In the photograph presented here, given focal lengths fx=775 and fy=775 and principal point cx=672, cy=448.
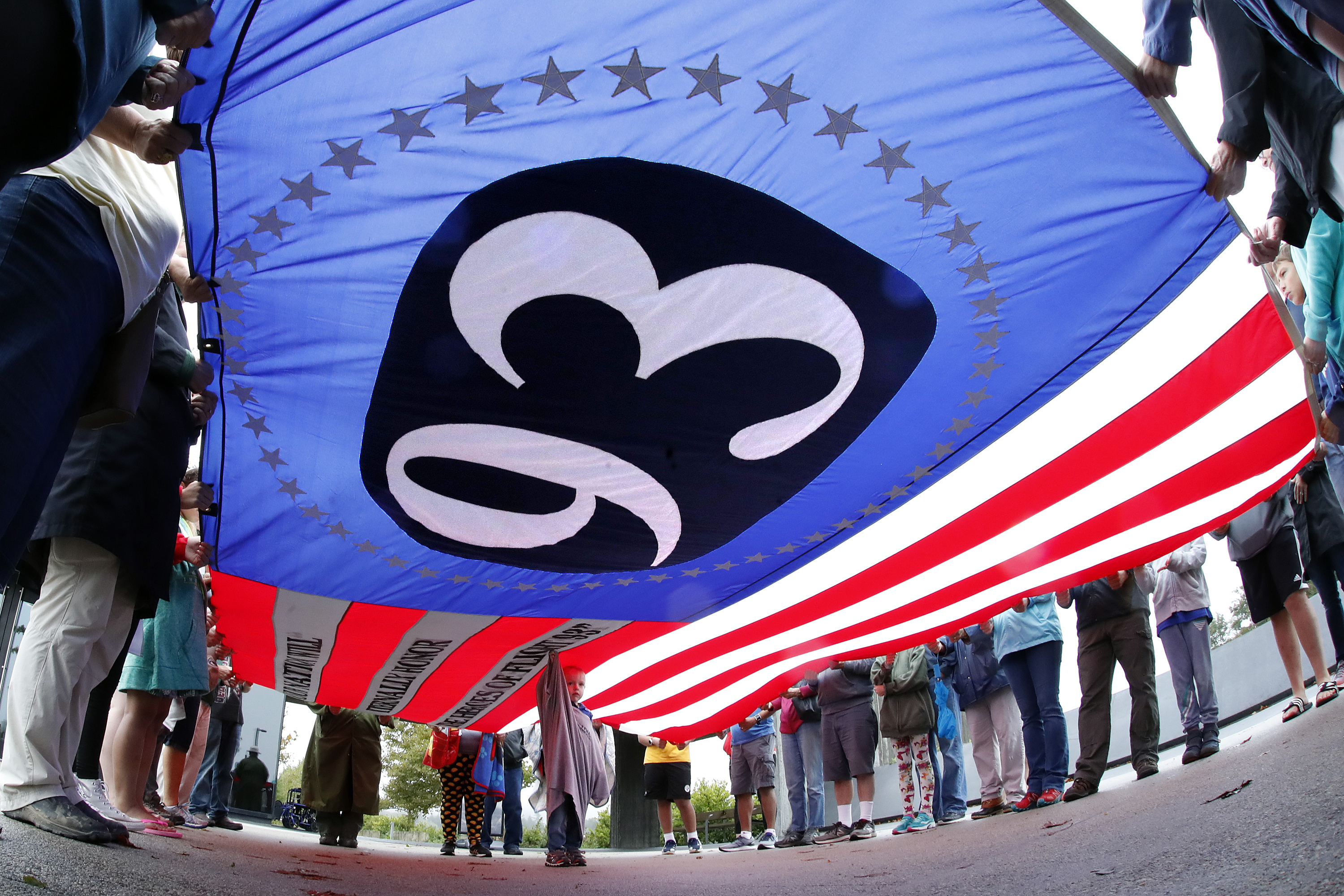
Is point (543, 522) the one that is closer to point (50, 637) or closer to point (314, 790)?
point (50, 637)

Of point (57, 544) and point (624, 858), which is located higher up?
point (57, 544)

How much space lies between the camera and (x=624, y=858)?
5691 millimetres

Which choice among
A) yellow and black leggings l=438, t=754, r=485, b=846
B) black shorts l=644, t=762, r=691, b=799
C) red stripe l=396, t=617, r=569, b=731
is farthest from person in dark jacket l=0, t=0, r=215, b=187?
black shorts l=644, t=762, r=691, b=799

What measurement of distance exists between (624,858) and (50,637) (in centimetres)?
476

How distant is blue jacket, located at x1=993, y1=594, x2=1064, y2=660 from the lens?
3.63 m

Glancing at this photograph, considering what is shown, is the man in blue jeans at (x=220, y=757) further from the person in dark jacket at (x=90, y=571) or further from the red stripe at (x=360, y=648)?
the person in dark jacket at (x=90, y=571)

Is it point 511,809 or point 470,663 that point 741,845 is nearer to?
point 511,809

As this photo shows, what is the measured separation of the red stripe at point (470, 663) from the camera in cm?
395

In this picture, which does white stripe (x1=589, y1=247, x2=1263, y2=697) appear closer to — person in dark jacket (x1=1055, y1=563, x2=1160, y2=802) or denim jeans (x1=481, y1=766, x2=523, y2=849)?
person in dark jacket (x1=1055, y1=563, x2=1160, y2=802)

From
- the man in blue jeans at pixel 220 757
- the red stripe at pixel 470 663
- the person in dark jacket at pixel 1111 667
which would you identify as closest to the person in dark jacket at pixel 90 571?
the red stripe at pixel 470 663

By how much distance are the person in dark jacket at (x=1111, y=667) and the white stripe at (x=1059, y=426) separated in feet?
3.18

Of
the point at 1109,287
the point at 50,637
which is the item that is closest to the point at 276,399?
the point at 50,637

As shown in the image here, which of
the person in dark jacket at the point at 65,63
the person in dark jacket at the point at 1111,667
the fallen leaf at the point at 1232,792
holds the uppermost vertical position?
the person in dark jacket at the point at 65,63

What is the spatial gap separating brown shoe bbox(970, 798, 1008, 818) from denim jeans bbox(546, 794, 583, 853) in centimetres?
211
